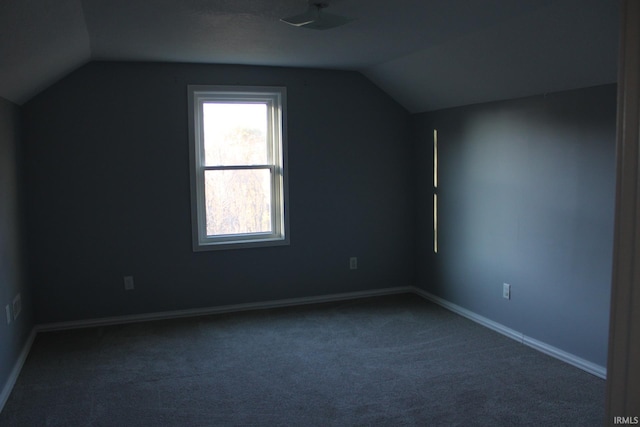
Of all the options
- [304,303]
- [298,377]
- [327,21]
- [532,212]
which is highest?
[327,21]

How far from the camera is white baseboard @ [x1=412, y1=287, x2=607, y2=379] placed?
3.34m

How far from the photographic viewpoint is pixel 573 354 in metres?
3.50

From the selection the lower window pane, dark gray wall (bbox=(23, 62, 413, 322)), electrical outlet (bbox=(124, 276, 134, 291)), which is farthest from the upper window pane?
electrical outlet (bbox=(124, 276, 134, 291))

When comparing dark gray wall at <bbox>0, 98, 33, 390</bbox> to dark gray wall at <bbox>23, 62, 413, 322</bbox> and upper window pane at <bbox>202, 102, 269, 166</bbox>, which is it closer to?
dark gray wall at <bbox>23, 62, 413, 322</bbox>

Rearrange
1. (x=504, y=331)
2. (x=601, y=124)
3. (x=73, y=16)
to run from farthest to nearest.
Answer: (x=504, y=331) → (x=601, y=124) → (x=73, y=16)

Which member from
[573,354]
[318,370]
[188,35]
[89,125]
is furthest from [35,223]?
[573,354]

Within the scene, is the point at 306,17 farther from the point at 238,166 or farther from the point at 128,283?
the point at 128,283

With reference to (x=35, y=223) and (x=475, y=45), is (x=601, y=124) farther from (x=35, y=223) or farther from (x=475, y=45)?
(x=35, y=223)

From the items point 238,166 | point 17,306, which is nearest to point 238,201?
point 238,166

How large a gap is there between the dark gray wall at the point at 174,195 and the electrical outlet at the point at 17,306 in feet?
1.96

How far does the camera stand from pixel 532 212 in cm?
381

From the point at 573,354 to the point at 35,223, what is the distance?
4.14m

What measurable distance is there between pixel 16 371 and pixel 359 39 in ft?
10.5

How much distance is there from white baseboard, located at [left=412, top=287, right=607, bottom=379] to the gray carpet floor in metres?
0.06
